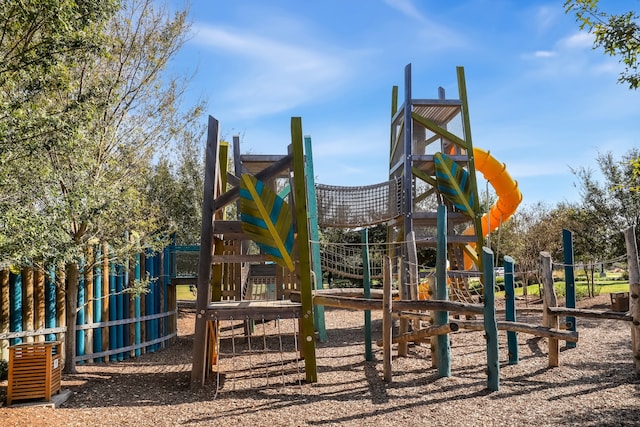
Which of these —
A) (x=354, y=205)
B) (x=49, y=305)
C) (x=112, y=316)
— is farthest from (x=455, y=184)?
(x=49, y=305)

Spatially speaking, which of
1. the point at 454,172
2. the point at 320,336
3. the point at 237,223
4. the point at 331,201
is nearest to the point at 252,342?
the point at 320,336

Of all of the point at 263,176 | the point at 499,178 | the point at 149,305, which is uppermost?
the point at 499,178

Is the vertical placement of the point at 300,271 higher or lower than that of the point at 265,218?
lower

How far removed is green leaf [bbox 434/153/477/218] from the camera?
516 inches

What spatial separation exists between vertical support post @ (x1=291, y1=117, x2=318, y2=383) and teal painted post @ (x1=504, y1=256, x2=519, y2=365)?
3320 millimetres

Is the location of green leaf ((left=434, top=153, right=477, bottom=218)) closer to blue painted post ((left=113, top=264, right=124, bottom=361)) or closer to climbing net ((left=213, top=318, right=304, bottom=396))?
climbing net ((left=213, top=318, right=304, bottom=396))

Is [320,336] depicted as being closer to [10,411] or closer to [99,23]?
[10,411]

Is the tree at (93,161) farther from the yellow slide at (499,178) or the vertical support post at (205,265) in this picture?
the yellow slide at (499,178)

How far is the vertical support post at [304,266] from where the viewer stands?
25.0 feet

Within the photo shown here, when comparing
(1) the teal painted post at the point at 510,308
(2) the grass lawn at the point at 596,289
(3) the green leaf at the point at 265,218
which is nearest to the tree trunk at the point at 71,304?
(3) the green leaf at the point at 265,218

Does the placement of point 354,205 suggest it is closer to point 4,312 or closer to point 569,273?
point 569,273

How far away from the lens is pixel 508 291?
9.18m

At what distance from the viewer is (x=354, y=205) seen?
557 inches

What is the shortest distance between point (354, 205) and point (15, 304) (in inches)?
333
